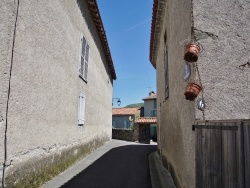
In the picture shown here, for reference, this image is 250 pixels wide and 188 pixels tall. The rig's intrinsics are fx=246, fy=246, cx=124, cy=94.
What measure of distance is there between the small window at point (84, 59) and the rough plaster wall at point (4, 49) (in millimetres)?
4854

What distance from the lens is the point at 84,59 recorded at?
390 inches

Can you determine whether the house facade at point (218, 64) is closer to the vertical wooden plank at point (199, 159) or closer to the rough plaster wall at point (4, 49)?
the vertical wooden plank at point (199, 159)

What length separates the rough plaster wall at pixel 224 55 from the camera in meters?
3.79

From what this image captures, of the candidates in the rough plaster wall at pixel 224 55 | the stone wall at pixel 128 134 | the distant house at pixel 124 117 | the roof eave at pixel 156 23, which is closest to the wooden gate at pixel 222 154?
the rough plaster wall at pixel 224 55

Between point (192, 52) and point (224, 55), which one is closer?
point (192, 52)

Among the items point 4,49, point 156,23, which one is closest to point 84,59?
point 156,23

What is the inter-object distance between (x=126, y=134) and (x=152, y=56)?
49.5ft

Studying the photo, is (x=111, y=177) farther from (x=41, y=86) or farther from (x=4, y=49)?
(x=4, y=49)

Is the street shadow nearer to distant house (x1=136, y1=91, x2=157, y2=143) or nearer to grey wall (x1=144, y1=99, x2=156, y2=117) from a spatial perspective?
distant house (x1=136, y1=91, x2=157, y2=143)

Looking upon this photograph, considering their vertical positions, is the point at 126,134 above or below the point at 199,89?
below

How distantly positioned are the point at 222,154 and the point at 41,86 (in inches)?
171

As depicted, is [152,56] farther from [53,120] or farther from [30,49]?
[30,49]

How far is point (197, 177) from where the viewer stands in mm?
3590

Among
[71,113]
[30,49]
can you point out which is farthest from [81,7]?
[30,49]
